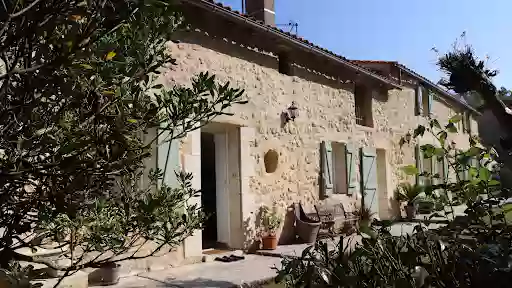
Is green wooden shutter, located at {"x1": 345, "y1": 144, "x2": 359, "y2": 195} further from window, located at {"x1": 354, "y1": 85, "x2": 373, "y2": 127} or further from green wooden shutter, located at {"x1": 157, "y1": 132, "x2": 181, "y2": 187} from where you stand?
green wooden shutter, located at {"x1": 157, "y1": 132, "x2": 181, "y2": 187}

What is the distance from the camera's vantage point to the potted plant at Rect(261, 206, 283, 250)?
7090 millimetres

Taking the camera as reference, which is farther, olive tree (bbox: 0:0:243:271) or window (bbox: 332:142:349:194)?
window (bbox: 332:142:349:194)

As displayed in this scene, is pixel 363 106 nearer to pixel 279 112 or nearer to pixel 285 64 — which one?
pixel 285 64

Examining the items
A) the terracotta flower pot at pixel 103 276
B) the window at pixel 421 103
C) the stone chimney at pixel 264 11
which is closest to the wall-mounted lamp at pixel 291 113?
the stone chimney at pixel 264 11

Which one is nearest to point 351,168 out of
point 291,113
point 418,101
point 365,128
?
point 365,128

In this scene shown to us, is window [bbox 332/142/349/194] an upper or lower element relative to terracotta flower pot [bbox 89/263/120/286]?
upper

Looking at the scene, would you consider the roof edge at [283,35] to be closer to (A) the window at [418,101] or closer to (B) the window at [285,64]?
(B) the window at [285,64]

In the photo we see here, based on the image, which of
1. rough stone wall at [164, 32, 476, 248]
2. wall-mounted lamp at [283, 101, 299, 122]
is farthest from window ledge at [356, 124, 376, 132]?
wall-mounted lamp at [283, 101, 299, 122]

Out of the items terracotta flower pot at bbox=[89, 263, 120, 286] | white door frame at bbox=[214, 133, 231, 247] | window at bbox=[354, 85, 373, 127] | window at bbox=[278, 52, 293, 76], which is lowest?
terracotta flower pot at bbox=[89, 263, 120, 286]

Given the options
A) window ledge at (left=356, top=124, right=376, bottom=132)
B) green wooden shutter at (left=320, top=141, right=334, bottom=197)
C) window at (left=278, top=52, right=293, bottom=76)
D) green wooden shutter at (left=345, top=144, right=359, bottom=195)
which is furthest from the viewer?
window ledge at (left=356, top=124, right=376, bottom=132)

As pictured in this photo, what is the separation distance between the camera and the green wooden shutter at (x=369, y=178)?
9.69 metres

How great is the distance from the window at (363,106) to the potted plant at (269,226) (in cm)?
419

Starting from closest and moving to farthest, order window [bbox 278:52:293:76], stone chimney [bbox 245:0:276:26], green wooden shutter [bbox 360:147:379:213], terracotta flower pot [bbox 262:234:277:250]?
1. terracotta flower pot [bbox 262:234:277:250]
2. window [bbox 278:52:293:76]
3. stone chimney [bbox 245:0:276:26]
4. green wooden shutter [bbox 360:147:379:213]

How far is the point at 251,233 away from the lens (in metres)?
7.05
